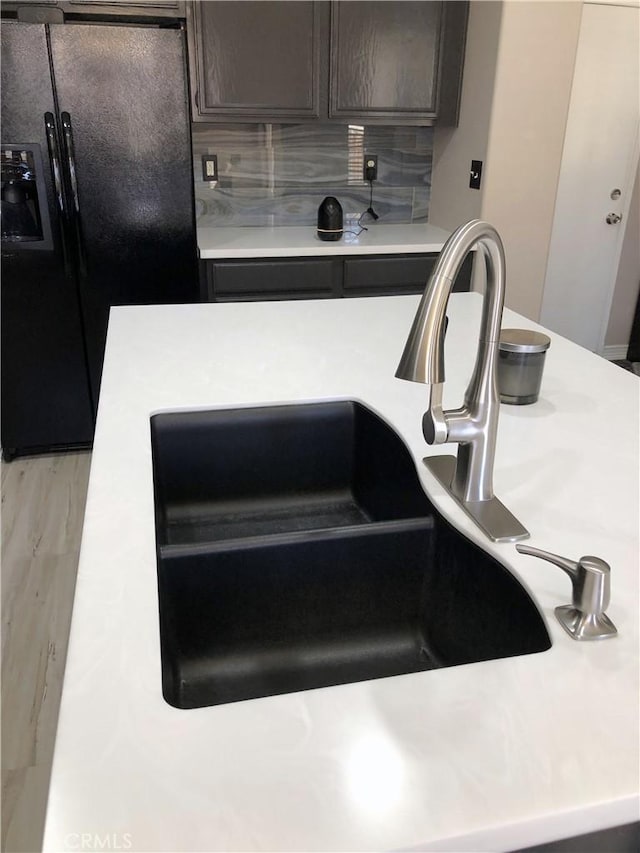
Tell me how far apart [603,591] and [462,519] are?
0.26 meters

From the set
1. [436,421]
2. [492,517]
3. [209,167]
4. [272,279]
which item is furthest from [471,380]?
[209,167]

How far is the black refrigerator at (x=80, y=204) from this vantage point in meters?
2.64

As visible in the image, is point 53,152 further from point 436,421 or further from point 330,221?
point 436,421

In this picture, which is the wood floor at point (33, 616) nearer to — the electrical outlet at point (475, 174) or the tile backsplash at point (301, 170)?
the tile backsplash at point (301, 170)

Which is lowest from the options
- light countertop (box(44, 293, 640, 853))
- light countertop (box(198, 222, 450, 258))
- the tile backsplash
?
light countertop (box(44, 293, 640, 853))

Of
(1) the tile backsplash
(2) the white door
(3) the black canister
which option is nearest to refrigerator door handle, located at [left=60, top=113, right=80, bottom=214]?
(1) the tile backsplash

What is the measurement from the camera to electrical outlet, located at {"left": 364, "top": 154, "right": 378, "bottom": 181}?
11.9ft

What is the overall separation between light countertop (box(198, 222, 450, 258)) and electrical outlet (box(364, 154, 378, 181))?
29 cm

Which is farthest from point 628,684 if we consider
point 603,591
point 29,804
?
point 29,804

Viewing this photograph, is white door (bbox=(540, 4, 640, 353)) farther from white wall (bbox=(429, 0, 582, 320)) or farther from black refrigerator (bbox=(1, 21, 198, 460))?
black refrigerator (bbox=(1, 21, 198, 460))

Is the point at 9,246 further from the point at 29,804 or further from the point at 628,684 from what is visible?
the point at 628,684

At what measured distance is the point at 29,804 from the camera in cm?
153

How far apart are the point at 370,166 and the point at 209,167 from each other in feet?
2.75

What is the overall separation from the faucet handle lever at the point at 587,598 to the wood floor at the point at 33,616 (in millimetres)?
1288
